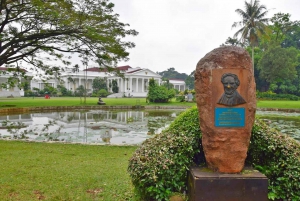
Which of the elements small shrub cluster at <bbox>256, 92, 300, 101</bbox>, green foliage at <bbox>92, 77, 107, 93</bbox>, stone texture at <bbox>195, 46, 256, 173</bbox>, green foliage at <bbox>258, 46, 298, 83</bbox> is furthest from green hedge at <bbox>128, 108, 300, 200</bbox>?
green foliage at <bbox>92, 77, 107, 93</bbox>

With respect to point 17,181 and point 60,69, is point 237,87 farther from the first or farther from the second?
point 60,69

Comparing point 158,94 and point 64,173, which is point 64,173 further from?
point 158,94

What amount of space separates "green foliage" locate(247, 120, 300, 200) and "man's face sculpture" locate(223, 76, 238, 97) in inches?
31.3

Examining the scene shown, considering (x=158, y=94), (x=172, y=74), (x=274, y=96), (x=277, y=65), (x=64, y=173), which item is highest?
(x=172, y=74)

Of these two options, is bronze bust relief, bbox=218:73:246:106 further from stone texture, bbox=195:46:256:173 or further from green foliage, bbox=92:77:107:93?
green foliage, bbox=92:77:107:93

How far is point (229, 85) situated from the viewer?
3033 millimetres

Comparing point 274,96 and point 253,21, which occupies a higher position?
point 253,21

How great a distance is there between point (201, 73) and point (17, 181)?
3.11 meters

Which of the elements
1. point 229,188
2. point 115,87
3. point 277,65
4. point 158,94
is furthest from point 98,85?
point 229,188

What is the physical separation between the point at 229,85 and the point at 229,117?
39cm

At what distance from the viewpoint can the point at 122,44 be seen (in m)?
16.4

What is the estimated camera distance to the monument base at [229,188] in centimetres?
289

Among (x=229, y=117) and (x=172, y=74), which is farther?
(x=172, y=74)

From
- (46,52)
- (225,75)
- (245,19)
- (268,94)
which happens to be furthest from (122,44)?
(268,94)
